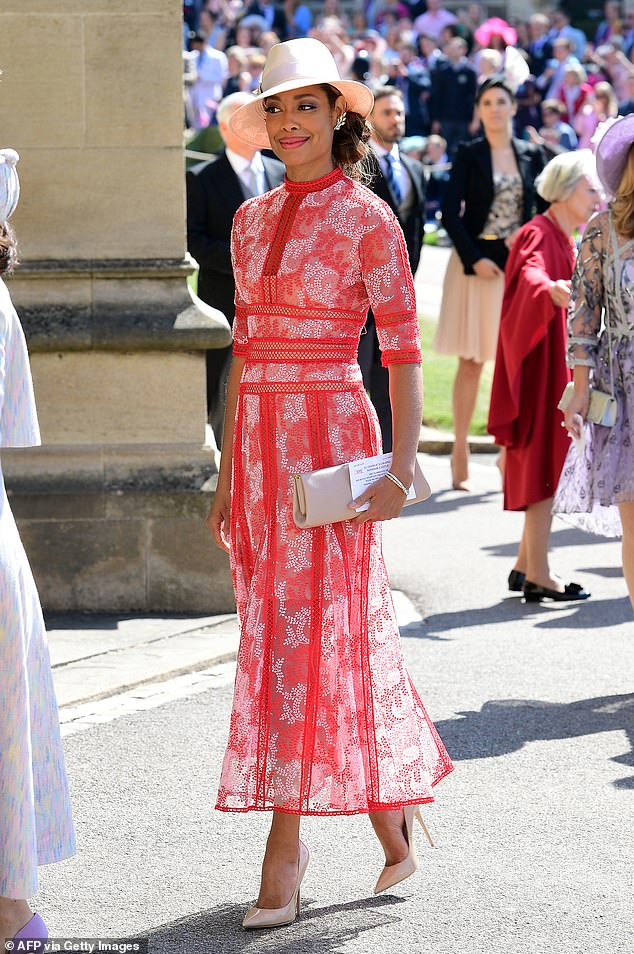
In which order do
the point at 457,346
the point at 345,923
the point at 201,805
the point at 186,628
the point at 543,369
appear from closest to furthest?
1. the point at 345,923
2. the point at 201,805
3. the point at 186,628
4. the point at 543,369
5. the point at 457,346

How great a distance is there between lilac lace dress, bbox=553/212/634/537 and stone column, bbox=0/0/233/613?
5.51ft

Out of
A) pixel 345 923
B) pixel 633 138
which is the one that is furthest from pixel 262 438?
pixel 633 138

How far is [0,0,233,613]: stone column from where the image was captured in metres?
7.55

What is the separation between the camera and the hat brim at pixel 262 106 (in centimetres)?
444

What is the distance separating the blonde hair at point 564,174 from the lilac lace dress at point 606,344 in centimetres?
125

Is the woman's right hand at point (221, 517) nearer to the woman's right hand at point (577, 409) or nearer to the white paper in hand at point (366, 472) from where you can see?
the white paper in hand at point (366, 472)

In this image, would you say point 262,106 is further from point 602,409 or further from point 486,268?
point 486,268

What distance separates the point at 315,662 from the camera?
442 cm

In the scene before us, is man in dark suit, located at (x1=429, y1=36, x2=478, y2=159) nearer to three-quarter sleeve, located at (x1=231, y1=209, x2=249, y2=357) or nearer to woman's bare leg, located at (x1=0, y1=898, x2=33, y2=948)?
three-quarter sleeve, located at (x1=231, y1=209, x2=249, y2=357)

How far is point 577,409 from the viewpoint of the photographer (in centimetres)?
659

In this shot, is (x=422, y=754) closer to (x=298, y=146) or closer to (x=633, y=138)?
(x=298, y=146)

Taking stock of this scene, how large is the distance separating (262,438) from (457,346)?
7.23m

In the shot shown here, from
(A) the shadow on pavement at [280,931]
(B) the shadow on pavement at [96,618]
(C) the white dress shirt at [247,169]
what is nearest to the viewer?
(A) the shadow on pavement at [280,931]

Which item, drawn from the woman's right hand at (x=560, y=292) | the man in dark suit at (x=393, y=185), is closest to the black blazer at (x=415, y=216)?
the man in dark suit at (x=393, y=185)
